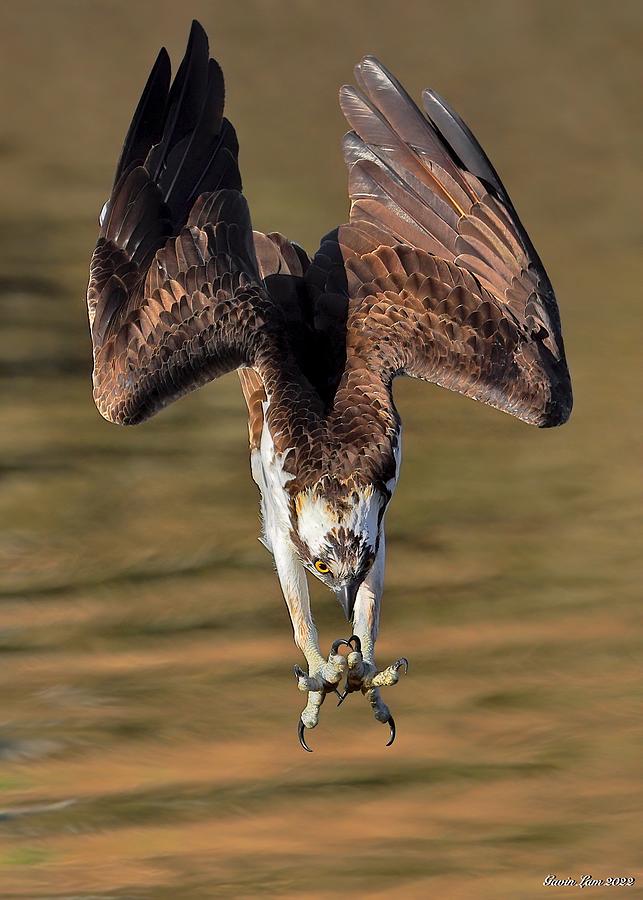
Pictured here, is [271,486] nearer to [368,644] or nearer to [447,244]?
[368,644]

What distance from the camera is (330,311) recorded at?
47.9 feet

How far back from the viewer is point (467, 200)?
1520 centimetres

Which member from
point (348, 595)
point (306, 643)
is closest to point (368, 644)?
point (306, 643)

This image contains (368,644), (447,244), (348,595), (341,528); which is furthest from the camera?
(447,244)

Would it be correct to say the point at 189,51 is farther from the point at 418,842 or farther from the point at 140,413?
A: the point at 418,842

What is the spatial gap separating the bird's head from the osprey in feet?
0.04

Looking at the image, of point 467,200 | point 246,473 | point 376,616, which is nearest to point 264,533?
point 376,616

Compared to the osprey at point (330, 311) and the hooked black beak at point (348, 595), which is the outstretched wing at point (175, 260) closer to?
the osprey at point (330, 311)

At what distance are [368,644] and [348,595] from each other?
0.72 meters

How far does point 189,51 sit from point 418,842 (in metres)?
9.46

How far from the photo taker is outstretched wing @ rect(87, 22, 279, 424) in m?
14.2

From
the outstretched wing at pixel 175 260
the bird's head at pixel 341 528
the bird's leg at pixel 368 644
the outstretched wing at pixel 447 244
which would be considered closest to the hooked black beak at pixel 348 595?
the bird's head at pixel 341 528

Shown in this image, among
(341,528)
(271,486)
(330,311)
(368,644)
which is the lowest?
(368,644)

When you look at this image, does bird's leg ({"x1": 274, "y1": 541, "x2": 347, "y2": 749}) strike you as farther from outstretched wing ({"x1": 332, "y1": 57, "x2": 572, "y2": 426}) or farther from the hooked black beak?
outstretched wing ({"x1": 332, "y1": 57, "x2": 572, "y2": 426})
